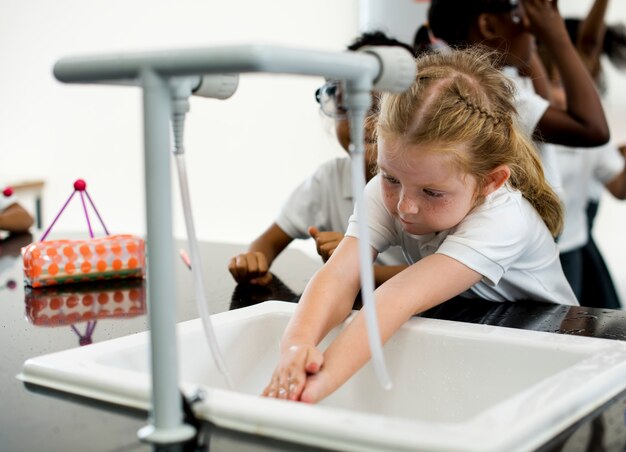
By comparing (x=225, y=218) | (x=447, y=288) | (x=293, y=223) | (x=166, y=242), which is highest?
(x=166, y=242)

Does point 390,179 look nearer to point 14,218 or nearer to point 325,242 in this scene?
point 325,242

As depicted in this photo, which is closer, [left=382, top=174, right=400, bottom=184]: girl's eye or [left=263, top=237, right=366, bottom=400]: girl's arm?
[left=263, top=237, right=366, bottom=400]: girl's arm

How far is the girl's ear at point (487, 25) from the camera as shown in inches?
81.5

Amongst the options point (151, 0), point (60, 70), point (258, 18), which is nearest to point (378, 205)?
point (60, 70)

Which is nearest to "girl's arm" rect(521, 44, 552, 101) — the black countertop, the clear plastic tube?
the black countertop

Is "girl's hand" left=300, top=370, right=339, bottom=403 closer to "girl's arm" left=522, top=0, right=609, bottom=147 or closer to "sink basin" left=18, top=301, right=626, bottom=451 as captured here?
"sink basin" left=18, top=301, right=626, bottom=451

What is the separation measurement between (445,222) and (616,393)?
1.26 feet

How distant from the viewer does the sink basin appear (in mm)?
586

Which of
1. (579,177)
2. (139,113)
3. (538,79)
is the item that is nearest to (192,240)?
(538,79)

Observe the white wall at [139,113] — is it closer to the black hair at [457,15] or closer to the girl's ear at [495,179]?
the black hair at [457,15]

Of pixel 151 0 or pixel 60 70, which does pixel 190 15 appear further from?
pixel 60 70

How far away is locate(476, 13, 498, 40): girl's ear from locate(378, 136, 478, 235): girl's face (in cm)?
111

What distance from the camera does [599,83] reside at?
2.94 m

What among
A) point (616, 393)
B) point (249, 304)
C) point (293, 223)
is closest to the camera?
point (616, 393)
